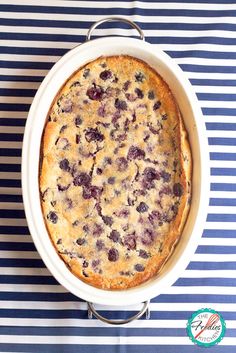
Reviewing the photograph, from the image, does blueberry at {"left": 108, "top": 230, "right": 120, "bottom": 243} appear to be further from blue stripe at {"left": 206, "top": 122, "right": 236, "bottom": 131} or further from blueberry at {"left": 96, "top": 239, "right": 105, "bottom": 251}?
blue stripe at {"left": 206, "top": 122, "right": 236, "bottom": 131}

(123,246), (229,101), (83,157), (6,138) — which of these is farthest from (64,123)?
(229,101)

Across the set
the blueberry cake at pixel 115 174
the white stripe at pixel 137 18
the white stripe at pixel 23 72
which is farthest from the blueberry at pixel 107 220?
the white stripe at pixel 137 18

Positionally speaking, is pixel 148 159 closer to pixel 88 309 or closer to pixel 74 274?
pixel 74 274

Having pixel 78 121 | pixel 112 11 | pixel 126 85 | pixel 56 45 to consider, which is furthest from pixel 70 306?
pixel 112 11

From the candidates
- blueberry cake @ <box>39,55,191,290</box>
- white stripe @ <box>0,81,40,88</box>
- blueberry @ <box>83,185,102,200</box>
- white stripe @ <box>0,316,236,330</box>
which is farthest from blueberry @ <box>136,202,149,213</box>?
white stripe @ <box>0,81,40,88</box>

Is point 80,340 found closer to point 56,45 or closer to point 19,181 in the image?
point 19,181

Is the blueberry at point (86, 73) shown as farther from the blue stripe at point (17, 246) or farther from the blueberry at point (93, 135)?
the blue stripe at point (17, 246)
